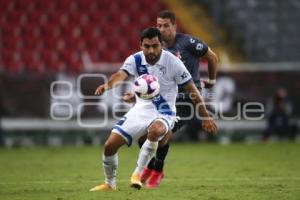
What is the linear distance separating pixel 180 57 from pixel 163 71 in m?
1.21

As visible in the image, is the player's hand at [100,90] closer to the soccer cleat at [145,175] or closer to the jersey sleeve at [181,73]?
the jersey sleeve at [181,73]

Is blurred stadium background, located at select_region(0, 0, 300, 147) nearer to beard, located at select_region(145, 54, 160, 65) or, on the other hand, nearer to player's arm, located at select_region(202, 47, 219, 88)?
player's arm, located at select_region(202, 47, 219, 88)

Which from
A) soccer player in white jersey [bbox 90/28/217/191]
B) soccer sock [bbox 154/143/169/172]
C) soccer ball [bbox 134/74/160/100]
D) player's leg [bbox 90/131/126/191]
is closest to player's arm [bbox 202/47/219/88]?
soccer sock [bbox 154/143/169/172]

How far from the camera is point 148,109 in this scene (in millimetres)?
9117

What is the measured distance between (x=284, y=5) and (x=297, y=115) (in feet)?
11.6

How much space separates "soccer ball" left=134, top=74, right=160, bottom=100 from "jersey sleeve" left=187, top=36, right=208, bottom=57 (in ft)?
5.29

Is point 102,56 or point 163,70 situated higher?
point 163,70

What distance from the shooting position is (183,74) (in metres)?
9.26

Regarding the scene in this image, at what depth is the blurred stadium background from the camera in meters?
18.6

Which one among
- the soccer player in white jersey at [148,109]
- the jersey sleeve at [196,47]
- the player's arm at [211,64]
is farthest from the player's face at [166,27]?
the soccer player in white jersey at [148,109]

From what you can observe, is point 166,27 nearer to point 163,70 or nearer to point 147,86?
→ point 163,70

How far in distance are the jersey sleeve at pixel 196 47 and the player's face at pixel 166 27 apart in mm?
305

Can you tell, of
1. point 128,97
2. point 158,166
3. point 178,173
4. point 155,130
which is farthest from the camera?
point 178,173

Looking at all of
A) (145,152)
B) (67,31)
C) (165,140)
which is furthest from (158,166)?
(67,31)
